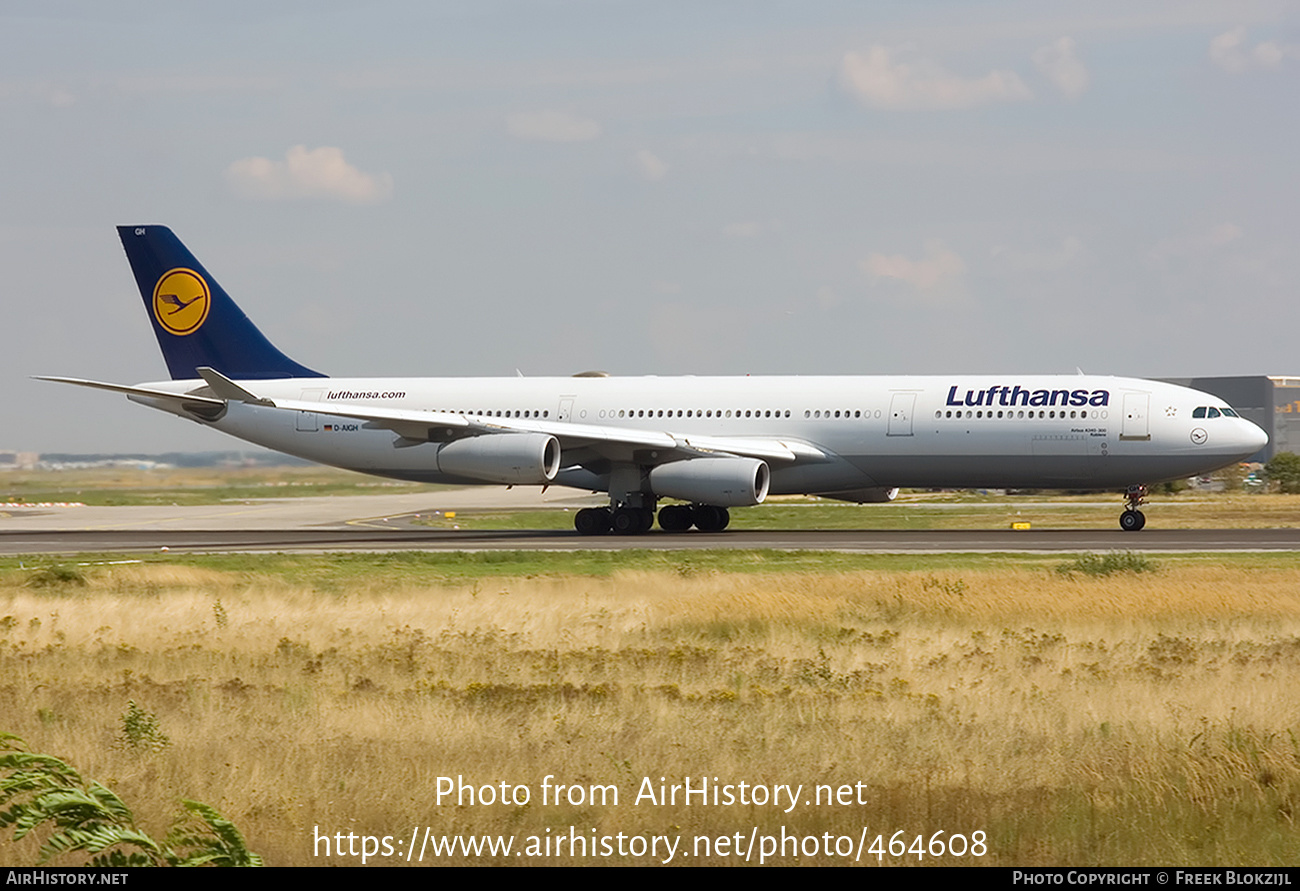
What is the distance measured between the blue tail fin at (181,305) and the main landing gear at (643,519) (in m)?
12.7

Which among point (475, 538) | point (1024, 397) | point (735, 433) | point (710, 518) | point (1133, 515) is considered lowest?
point (475, 538)

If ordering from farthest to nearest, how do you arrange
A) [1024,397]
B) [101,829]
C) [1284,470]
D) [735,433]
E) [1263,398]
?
[1263,398], [1284,470], [735,433], [1024,397], [101,829]

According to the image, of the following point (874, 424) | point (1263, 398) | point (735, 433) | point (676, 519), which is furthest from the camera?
point (1263, 398)

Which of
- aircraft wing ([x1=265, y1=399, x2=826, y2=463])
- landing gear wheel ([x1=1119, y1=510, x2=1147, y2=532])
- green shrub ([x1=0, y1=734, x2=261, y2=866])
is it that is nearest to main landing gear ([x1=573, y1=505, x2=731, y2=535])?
aircraft wing ([x1=265, y1=399, x2=826, y2=463])

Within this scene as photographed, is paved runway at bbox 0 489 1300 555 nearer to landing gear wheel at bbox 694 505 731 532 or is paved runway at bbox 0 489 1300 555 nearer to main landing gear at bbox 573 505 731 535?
main landing gear at bbox 573 505 731 535

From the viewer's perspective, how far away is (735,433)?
39375 millimetres

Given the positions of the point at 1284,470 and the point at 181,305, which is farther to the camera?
the point at 1284,470

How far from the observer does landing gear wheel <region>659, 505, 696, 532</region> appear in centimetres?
4009

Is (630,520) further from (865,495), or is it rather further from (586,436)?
(865,495)

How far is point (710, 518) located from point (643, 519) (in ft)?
7.03

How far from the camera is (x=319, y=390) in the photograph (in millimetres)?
43594

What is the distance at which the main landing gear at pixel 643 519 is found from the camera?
38844mm

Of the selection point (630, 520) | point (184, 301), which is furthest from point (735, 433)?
point (184, 301)
